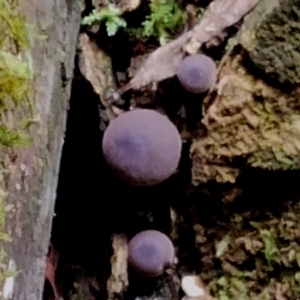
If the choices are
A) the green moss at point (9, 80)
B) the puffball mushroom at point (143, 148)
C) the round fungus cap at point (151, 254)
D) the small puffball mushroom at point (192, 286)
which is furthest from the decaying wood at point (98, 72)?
the green moss at point (9, 80)

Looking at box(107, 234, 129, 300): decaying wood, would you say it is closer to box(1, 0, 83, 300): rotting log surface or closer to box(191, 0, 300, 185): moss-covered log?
box(191, 0, 300, 185): moss-covered log

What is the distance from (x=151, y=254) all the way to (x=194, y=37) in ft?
2.55

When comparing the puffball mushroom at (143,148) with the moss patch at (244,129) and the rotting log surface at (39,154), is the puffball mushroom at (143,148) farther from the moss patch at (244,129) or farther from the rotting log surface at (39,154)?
the rotting log surface at (39,154)

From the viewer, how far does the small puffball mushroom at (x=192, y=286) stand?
2082mm

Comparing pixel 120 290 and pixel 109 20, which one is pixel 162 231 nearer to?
pixel 120 290

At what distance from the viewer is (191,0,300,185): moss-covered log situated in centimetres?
193

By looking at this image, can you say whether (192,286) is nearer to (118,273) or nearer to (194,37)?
(118,273)

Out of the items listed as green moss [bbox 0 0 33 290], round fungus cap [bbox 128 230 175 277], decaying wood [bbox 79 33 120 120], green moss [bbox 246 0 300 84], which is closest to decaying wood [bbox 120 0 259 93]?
decaying wood [bbox 79 33 120 120]

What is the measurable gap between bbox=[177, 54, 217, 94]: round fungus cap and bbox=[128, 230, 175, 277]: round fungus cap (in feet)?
1.74

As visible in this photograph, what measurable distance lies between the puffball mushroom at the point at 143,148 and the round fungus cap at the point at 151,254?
0.20 m

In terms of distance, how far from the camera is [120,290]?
2152mm

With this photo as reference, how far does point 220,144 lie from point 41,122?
670 mm

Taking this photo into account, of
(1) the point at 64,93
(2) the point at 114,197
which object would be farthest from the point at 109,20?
(2) the point at 114,197

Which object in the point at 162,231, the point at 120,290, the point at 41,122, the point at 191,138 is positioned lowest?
the point at 120,290
